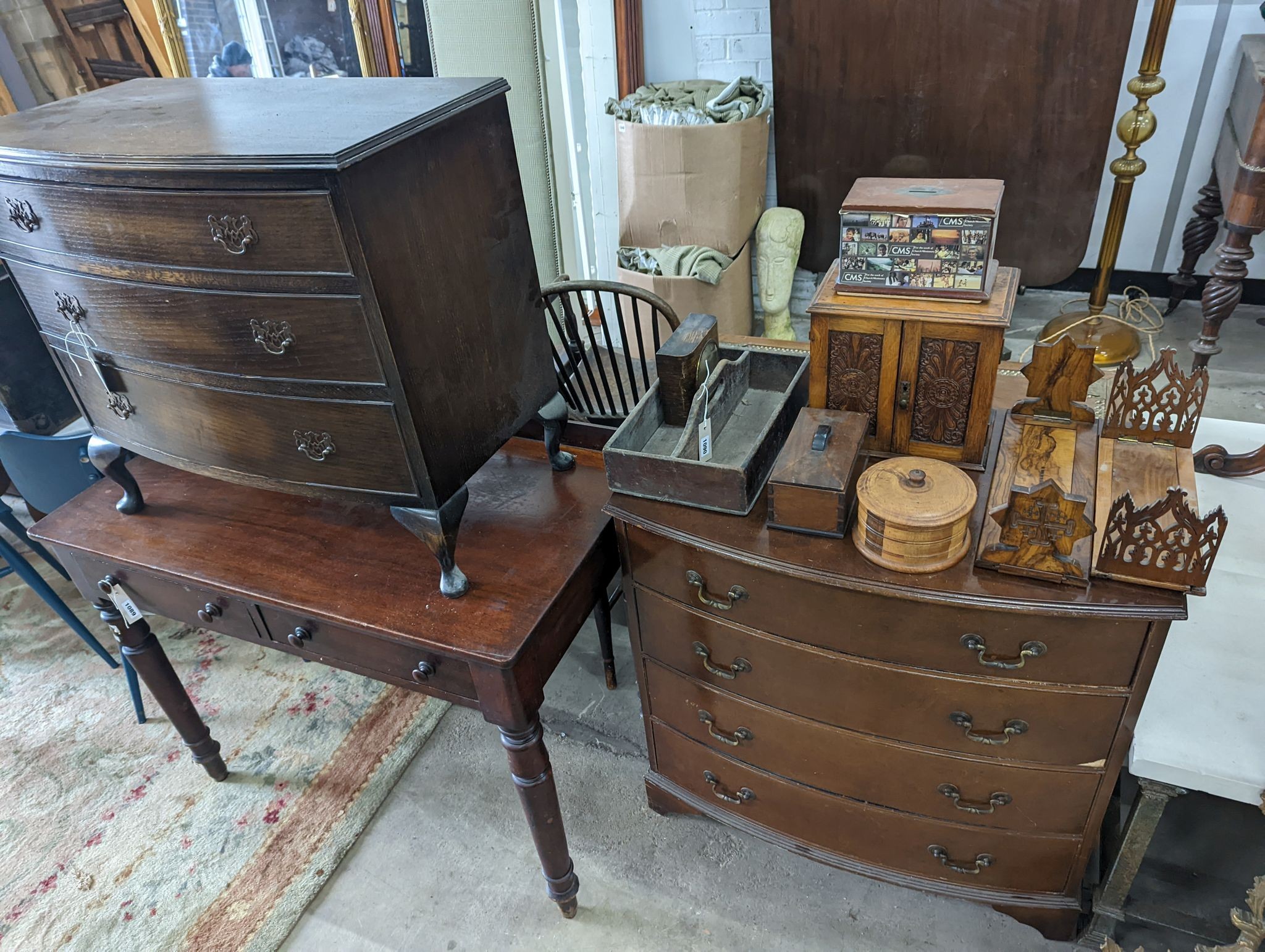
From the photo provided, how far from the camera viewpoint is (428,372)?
133cm

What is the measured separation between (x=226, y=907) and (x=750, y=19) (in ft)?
10.2

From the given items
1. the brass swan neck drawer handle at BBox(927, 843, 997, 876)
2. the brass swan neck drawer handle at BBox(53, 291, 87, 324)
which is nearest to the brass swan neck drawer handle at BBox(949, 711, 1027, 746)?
the brass swan neck drawer handle at BBox(927, 843, 997, 876)

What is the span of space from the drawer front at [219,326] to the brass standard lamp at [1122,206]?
2106 mm

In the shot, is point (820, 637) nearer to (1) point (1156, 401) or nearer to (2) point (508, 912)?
(1) point (1156, 401)

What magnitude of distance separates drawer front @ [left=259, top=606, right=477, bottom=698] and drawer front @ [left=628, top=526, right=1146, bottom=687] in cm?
40

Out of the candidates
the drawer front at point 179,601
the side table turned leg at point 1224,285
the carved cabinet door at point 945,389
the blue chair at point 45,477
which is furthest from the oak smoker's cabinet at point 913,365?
the blue chair at point 45,477

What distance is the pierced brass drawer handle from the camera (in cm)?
163

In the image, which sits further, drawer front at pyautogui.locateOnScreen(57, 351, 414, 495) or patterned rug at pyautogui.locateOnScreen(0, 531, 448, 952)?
patterned rug at pyautogui.locateOnScreen(0, 531, 448, 952)

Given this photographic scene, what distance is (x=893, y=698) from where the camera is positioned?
1.39 meters

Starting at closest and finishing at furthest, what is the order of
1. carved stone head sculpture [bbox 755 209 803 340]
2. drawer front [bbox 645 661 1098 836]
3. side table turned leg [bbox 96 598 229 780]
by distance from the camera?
drawer front [bbox 645 661 1098 836], side table turned leg [bbox 96 598 229 780], carved stone head sculpture [bbox 755 209 803 340]

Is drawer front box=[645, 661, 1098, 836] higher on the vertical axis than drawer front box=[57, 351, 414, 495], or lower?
lower

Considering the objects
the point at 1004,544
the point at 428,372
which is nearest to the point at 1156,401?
the point at 1004,544

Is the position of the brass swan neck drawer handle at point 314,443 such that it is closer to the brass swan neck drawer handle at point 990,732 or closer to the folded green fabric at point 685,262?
the brass swan neck drawer handle at point 990,732

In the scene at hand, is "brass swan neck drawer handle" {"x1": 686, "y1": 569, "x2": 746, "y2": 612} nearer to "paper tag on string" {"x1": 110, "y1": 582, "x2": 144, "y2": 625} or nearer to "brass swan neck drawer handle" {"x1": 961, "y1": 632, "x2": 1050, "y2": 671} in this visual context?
"brass swan neck drawer handle" {"x1": 961, "y1": 632, "x2": 1050, "y2": 671}
